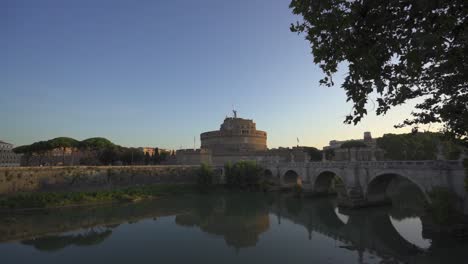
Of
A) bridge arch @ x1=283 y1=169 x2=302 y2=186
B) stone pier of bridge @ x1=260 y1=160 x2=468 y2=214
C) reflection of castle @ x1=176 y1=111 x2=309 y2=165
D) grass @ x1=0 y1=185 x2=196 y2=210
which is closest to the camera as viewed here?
stone pier of bridge @ x1=260 y1=160 x2=468 y2=214

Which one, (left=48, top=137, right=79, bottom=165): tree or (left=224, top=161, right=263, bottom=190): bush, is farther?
(left=48, top=137, right=79, bottom=165): tree

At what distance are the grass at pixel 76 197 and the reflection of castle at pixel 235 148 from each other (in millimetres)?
19067

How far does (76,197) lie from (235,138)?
3695 cm

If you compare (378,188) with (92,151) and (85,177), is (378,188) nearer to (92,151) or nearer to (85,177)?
(85,177)

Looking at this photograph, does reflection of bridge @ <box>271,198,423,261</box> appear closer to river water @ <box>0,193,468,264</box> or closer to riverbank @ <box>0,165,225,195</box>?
river water @ <box>0,193,468,264</box>

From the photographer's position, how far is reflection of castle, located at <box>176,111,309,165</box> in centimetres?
5031

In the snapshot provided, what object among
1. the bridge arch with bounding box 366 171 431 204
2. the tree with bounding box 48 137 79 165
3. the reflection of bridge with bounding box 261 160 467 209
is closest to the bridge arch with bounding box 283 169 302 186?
the reflection of bridge with bounding box 261 160 467 209

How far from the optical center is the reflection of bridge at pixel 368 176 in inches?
576

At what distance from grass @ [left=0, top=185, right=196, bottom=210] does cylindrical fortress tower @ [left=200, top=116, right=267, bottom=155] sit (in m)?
25.9

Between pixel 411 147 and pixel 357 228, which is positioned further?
pixel 411 147

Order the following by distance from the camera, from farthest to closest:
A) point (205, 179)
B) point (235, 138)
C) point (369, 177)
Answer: point (235, 138) → point (205, 179) → point (369, 177)

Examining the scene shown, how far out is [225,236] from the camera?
50.2 ft

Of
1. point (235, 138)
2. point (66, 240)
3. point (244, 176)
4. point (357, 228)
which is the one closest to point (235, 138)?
point (235, 138)

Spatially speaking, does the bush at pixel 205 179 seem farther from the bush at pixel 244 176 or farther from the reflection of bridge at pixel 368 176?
the reflection of bridge at pixel 368 176
